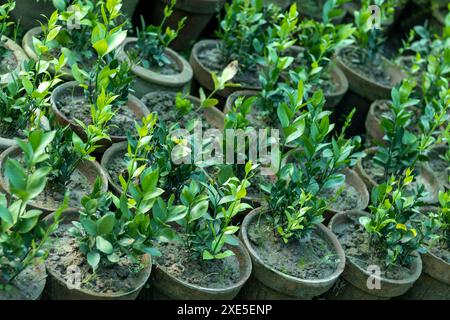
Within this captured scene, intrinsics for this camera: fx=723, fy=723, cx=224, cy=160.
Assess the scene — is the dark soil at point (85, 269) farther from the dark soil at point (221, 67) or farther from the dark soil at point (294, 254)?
the dark soil at point (221, 67)

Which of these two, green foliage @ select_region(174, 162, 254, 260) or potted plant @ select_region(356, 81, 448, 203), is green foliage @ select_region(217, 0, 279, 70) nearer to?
potted plant @ select_region(356, 81, 448, 203)

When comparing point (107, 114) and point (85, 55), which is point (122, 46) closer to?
point (85, 55)

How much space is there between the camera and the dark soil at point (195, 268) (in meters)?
2.95

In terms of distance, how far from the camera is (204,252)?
291 cm

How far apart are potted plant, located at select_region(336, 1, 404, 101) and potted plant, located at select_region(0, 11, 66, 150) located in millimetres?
2046

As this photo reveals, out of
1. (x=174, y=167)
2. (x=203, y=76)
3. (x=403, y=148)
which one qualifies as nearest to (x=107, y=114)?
(x=174, y=167)

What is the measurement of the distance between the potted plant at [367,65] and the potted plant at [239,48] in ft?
1.95

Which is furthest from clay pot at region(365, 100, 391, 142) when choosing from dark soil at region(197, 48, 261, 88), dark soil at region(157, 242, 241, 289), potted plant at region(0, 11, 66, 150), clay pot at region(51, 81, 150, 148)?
potted plant at region(0, 11, 66, 150)

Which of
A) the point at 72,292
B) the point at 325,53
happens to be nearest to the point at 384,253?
the point at 325,53

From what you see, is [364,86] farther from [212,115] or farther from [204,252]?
[204,252]

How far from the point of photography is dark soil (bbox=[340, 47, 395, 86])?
4.64 m

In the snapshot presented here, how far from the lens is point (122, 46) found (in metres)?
3.88

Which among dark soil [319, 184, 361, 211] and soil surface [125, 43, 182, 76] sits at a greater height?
soil surface [125, 43, 182, 76]

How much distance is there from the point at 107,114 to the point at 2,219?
73 centimetres
